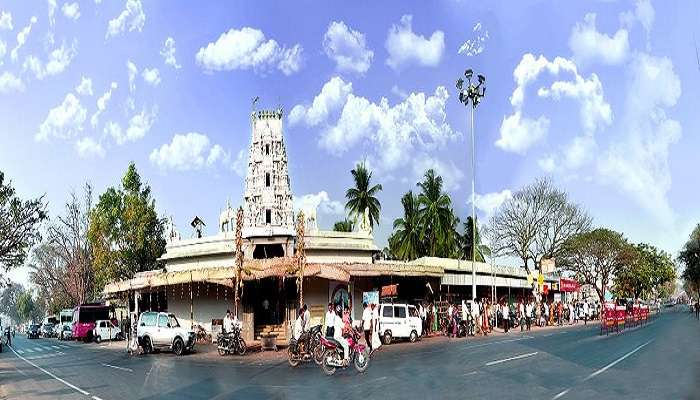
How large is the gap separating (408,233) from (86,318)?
35187mm

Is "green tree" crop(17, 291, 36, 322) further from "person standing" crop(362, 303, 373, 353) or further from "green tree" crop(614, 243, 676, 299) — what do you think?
"person standing" crop(362, 303, 373, 353)

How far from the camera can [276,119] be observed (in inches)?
3027

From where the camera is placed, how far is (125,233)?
5553cm

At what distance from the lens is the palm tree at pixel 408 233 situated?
223 feet

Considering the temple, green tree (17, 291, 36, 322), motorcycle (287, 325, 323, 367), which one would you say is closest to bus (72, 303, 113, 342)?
the temple

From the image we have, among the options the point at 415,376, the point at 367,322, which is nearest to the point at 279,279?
the point at 367,322

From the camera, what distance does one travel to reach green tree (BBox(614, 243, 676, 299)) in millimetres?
74062

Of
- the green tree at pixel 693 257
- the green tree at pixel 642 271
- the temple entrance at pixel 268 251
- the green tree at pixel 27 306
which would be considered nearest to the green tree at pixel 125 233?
the temple entrance at pixel 268 251

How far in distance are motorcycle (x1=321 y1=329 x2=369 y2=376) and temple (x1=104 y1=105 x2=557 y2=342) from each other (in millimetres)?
11819

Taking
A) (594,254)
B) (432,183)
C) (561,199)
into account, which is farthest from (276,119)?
(594,254)

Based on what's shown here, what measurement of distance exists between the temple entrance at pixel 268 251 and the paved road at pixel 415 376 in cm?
1302

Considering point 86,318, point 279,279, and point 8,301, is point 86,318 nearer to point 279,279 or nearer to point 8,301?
point 279,279

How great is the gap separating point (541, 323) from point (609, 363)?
28667 mm

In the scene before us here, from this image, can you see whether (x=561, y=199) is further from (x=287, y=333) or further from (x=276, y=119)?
(x=287, y=333)
